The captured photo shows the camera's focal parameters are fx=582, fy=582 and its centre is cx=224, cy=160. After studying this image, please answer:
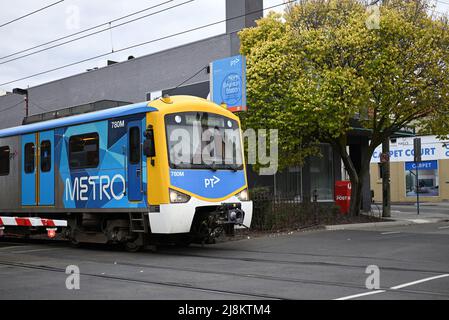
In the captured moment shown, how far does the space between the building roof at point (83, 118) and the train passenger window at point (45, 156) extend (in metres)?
0.42

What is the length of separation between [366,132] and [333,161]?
287 cm

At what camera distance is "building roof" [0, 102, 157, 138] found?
1348 centimetres

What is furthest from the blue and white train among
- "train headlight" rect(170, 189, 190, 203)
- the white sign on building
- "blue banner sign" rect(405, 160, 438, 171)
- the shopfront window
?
"blue banner sign" rect(405, 160, 438, 171)

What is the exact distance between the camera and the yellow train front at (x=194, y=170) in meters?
12.7

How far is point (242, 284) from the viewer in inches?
352

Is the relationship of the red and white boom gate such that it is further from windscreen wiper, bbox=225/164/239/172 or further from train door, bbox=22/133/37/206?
windscreen wiper, bbox=225/164/239/172

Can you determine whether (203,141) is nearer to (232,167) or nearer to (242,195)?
(232,167)

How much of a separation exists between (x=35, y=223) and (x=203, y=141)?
5520 mm

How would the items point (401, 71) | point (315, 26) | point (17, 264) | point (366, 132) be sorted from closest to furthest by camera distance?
point (17, 264) < point (401, 71) < point (315, 26) < point (366, 132)

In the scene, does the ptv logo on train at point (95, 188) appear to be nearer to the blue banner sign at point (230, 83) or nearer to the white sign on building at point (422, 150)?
the blue banner sign at point (230, 83)

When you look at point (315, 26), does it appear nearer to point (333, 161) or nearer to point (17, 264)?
point (333, 161)

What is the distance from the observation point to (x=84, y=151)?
48.4 ft

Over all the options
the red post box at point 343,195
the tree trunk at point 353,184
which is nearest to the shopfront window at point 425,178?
the red post box at point 343,195

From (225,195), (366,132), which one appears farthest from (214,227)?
(366,132)
